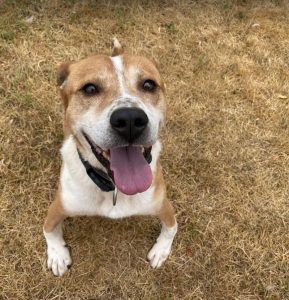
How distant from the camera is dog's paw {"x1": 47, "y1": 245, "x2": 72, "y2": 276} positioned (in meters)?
3.87

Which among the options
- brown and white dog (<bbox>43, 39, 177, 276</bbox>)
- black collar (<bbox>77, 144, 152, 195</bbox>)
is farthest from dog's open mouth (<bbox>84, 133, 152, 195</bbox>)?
black collar (<bbox>77, 144, 152, 195</bbox>)

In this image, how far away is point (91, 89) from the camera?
3000 mm

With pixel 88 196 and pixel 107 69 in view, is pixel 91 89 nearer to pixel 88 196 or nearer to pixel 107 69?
pixel 107 69

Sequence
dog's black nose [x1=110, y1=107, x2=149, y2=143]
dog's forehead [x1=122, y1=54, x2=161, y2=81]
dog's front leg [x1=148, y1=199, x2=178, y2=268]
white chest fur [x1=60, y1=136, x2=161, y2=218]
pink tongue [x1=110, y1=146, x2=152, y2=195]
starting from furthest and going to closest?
dog's front leg [x1=148, y1=199, x2=178, y2=268] < white chest fur [x1=60, y1=136, x2=161, y2=218] < dog's forehead [x1=122, y1=54, x2=161, y2=81] < pink tongue [x1=110, y1=146, x2=152, y2=195] < dog's black nose [x1=110, y1=107, x2=149, y2=143]

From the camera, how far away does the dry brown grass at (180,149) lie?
157 inches

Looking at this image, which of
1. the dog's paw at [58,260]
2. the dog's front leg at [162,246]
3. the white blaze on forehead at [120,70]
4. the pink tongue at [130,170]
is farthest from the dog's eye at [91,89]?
the dog's paw at [58,260]

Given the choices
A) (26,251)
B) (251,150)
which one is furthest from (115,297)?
(251,150)

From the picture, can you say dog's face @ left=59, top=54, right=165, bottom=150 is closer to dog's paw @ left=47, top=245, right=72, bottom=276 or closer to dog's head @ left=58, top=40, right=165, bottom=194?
dog's head @ left=58, top=40, right=165, bottom=194

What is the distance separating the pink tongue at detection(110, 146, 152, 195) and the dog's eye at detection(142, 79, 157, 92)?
0.42 metres

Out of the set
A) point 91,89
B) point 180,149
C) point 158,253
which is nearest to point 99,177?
point 91,89

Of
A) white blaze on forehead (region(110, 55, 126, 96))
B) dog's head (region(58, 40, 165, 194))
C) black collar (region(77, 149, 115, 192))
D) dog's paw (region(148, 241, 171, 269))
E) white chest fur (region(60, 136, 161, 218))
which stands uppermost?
white blaze on forehead (region(110, 55, 126, 96))

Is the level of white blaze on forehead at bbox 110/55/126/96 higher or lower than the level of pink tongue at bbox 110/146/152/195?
higher

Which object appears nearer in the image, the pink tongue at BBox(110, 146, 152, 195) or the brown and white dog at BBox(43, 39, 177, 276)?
the brown and white dog at BBox(43, 39, 177, 276)

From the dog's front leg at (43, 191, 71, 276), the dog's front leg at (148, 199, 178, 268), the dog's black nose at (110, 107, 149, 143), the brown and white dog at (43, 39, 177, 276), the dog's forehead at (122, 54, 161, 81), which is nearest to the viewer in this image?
the dog's black nose at (110, 107, 149, 143)
